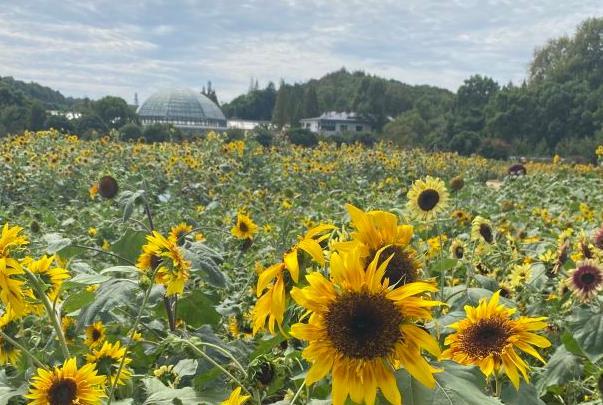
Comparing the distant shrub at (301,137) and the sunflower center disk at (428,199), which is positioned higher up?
the sunflower center disk at (428,199)

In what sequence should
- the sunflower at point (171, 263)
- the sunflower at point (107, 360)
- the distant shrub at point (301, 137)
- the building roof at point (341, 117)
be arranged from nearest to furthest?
the sunflower at point (171, 263) → the sunflower at point (107, 360) → the distant shrub at point (301, 137) → the building roof at point (341, 117)

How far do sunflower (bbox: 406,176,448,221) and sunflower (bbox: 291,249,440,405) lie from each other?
1.52 meters

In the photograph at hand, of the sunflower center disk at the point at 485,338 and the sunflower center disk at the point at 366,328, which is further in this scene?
the sunflower center disk at the point at 485,338

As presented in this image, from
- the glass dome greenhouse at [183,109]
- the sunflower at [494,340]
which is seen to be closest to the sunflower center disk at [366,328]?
the sunflower at [494,340]

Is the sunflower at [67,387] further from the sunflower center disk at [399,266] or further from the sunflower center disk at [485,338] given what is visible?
the sunflower center disk at [485,338]

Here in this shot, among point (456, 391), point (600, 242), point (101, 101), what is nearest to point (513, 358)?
point (456, 391)

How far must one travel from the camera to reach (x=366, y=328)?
80 cm

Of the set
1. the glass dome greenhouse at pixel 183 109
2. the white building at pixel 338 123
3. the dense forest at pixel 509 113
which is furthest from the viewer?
the glass dome greenhouse at pixel 183 109

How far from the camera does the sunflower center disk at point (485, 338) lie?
3.51ft

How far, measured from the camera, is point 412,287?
80 cm

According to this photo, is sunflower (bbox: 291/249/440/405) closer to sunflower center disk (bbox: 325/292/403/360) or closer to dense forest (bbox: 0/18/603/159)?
sunflower center disk (bbox: 325/292/403/360)

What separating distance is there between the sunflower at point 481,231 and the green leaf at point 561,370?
820 millimetres

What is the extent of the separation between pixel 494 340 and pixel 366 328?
1.28 ft

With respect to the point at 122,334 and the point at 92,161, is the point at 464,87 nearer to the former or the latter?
the point at 92,161
